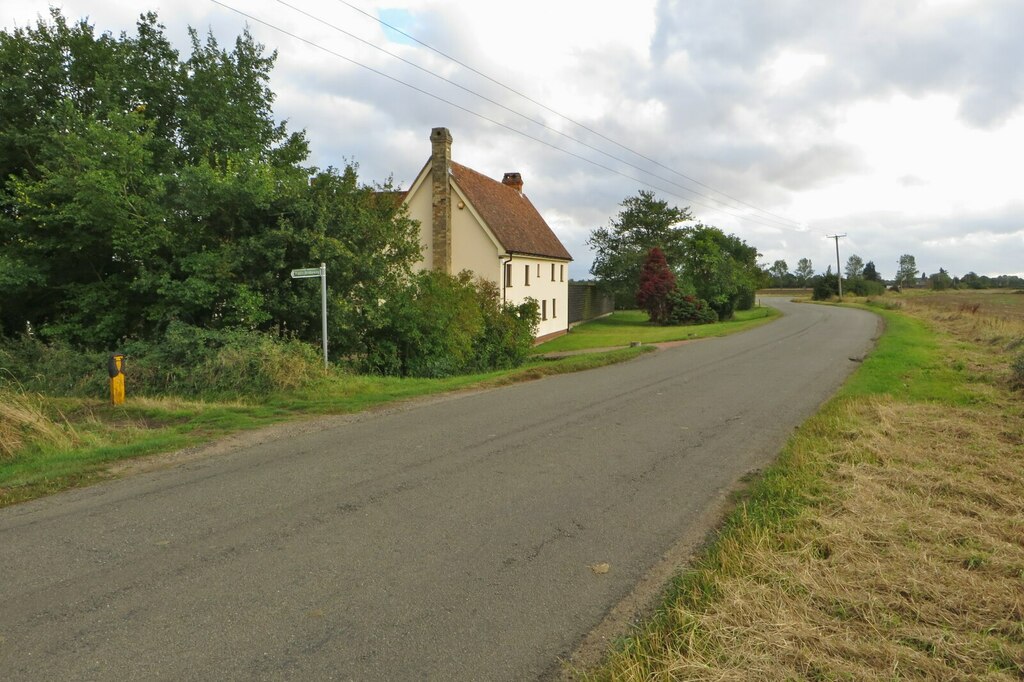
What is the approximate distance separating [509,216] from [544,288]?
4108 mm

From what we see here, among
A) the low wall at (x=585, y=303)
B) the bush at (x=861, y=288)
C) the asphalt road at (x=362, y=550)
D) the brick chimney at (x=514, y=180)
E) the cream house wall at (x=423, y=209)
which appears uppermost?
the brick chimney at (x=514, y=180)

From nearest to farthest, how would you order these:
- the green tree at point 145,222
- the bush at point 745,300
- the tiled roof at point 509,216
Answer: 1. the green tree at point 145,222
2. the tiled roof at point 509,216
3. the bush at point 745,300

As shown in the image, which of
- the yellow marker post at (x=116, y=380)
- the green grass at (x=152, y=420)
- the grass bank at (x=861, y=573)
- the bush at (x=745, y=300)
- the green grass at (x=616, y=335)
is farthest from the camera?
the bush at (x=745, y=300)

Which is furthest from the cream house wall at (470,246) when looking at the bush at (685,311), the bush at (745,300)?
the bush at (745,300)

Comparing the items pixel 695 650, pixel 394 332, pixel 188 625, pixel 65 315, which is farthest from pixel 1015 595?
pixel 65 315

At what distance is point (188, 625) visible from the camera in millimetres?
3754

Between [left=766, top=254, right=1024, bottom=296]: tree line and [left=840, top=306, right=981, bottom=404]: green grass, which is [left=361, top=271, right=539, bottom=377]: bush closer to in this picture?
[left=840, top=306, right=981, bottom=404]: green grass

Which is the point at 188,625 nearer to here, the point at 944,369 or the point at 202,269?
the point at 202,269

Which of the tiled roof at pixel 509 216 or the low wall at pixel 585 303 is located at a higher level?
the tiled roof at pixel 509 216

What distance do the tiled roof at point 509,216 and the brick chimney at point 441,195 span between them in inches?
25.4

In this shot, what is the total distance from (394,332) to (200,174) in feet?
19.8

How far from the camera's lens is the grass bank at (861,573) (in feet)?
10.8

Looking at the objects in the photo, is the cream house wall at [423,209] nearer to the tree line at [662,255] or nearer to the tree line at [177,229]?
the tree line at [177,229]

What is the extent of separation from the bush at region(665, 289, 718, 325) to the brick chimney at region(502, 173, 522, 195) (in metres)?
12.2
